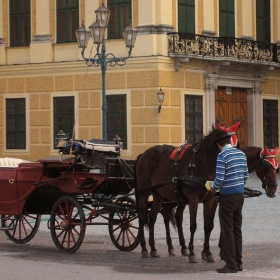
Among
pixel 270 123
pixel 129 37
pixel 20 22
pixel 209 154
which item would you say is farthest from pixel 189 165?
pixel 270 123

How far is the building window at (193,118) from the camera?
1430 inches

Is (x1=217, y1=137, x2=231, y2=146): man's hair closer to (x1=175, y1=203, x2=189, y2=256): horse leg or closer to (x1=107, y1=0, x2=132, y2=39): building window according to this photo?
(x1=175, y1=203, x2=189, y2=256): horse leg

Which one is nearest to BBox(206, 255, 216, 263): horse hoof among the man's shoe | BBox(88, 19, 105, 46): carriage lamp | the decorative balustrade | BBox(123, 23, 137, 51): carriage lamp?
the man's shoe

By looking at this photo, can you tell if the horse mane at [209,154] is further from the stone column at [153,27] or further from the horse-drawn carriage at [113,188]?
the stone column at [153,27]

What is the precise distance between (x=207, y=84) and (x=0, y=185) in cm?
2130

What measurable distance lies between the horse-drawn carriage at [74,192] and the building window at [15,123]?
863 inches

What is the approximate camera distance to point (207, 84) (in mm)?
37125

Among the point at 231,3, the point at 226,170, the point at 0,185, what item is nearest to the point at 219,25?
the point at 231,3

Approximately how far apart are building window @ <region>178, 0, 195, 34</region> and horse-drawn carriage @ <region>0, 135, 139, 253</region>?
66.5 feet

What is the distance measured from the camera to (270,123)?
40219 millimetres

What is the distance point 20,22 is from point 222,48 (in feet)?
24.6

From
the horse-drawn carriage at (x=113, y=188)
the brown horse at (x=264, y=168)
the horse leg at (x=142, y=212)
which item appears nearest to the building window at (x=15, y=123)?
the horse-drawn carriage at (x=113, y=188)

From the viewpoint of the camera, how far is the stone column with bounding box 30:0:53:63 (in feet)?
123

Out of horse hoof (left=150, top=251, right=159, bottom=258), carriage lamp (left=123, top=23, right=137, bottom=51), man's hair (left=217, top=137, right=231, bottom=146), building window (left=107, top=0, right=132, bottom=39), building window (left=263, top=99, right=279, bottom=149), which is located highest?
building window (left=107, top=0, right=132, bottom=39)
